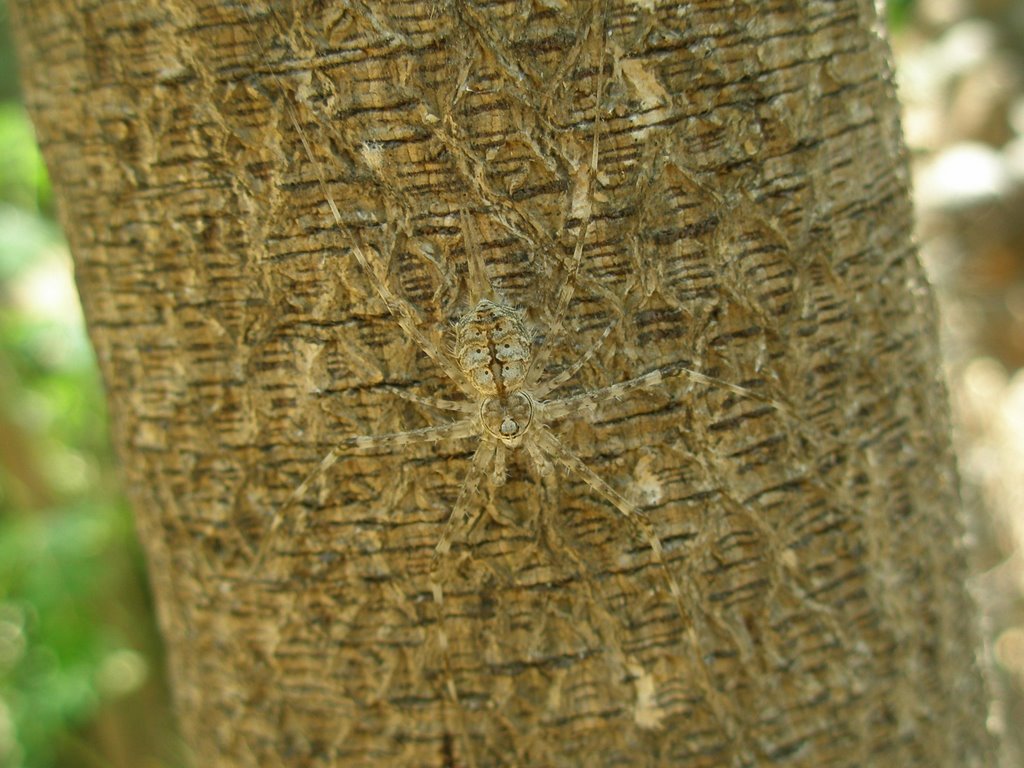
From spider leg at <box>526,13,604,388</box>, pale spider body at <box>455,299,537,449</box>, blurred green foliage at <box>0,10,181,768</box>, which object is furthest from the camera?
blurred green foliage at <box>0,10,181,768</box>

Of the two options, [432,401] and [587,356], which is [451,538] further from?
[587,356]

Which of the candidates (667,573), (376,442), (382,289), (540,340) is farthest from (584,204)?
(667,573)

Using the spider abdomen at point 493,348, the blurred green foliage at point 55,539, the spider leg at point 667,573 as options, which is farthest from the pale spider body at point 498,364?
the blurred green foliage at point 55,539

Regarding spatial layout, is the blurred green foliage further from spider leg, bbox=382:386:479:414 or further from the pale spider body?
spider leg, bbox=382:386:479:414

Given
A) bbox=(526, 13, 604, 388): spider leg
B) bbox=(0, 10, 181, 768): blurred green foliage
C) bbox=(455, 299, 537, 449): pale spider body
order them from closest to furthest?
bbox=(526, 13, 604, 388): spider leg → bbox=(455, 299, 537, 449): pale spider body → bbox=(0, 10, 181, 768): blurred green foliage

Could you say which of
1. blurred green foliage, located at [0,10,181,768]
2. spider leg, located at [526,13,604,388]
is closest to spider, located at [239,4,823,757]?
spider leg, located at [526,13,604,388]

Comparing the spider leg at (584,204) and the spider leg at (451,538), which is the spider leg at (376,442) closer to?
the spider leg at (451,538)

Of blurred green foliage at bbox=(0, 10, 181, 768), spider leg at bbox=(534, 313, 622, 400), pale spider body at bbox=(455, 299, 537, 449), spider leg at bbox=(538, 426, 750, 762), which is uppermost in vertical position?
blurred green foliage at bbox=(0, 10, 181, 768)
